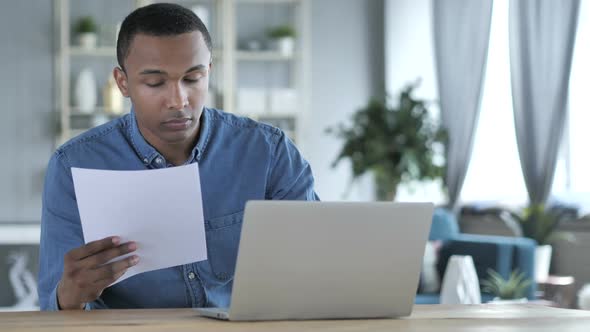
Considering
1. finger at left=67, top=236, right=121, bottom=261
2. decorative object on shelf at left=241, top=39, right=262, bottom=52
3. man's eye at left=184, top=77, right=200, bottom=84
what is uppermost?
decorative object on shelf at left=241, top=39, right=262, bottom=52

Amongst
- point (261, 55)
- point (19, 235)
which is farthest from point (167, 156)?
point (261, 55)

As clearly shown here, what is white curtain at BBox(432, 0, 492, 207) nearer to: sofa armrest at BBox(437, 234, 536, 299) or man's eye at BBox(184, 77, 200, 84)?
sofa armrest at BBox(437, 234, 536, 299)

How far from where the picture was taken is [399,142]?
271 inches

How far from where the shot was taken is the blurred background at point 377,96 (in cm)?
627

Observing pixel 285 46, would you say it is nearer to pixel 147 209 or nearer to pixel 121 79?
pixel 121 79

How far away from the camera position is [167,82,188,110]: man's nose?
1.98 m

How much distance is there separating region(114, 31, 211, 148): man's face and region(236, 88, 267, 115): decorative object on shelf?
17.3ft

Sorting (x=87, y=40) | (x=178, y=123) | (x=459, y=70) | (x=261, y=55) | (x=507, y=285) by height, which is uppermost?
(x=87, y=40)

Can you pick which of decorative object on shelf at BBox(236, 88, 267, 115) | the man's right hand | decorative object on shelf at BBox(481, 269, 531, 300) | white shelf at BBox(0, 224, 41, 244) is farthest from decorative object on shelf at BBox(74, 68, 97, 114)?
the man's right hand

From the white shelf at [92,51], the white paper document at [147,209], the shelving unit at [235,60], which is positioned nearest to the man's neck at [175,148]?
the white paper document at [147,209]

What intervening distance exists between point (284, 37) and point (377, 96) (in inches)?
41.4

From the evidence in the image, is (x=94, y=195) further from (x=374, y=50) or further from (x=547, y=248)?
(x=374, y=50)

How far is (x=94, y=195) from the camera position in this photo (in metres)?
1.70

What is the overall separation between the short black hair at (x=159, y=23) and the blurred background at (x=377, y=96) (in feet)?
14.5
